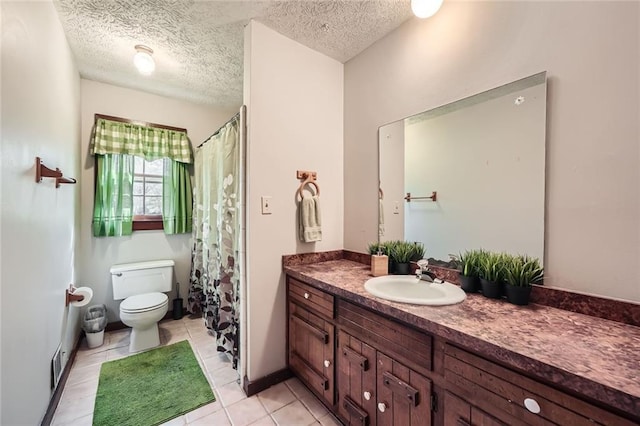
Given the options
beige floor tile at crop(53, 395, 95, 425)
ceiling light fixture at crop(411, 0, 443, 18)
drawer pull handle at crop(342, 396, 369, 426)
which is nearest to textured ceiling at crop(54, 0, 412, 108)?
ceiling light fixture at crop(411, 0, 443, 18)

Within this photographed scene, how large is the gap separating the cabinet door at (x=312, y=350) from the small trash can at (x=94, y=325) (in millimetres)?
1834

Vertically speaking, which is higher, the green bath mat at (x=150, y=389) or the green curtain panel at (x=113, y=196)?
the green curtain panel at (x=113, y=196)

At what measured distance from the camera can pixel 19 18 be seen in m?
1.10

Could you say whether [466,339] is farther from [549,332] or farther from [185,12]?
[185,12]

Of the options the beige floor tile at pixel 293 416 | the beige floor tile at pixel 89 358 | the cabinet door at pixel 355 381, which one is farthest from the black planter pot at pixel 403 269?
the beige floor tile at pixel 89 358

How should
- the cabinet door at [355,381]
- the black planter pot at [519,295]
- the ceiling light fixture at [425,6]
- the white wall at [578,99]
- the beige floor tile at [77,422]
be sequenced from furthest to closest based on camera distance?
the beige floor tile at [77,422] < the ceiling light fixture at [425,6] < the cabinet door at [355,381] < the black planter pot at [519,295] < the white wall at [578,99]

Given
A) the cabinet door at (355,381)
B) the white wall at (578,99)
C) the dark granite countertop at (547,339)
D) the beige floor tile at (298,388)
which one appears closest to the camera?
the dark granite countertop at (547,339)

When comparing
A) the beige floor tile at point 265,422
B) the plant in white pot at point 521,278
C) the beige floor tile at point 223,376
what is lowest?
the beige floor tile at point 223,376

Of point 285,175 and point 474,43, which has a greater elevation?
point 474,43

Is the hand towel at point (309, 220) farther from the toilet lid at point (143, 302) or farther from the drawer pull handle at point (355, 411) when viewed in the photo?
the toilet lid at point (143, 302)

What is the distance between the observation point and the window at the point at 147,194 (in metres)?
2.68

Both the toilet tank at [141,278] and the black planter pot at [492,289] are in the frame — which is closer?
the black planter pot at [492,289]

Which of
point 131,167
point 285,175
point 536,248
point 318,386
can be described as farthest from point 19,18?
point 536,248

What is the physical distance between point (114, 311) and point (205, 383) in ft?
4.91
